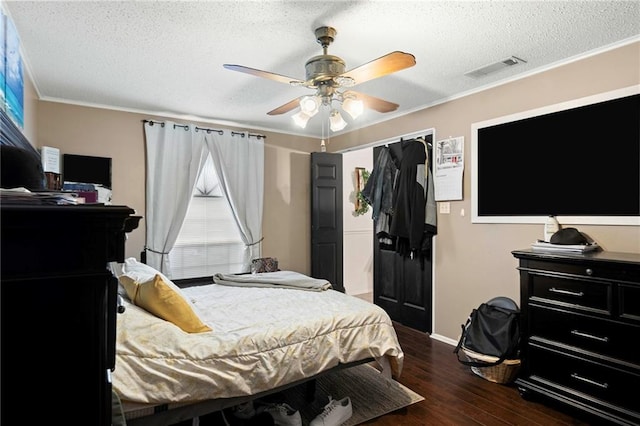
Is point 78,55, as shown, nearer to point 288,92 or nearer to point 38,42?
point 38,42

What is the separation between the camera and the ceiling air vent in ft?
8.67

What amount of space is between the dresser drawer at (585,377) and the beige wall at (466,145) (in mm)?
690

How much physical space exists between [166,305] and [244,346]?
0.49 m

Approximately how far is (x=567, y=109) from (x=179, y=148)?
3767 mm

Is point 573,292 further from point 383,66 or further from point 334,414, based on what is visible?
point 383,66

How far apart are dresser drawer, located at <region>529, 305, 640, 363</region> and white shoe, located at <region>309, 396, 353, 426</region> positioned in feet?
4.50

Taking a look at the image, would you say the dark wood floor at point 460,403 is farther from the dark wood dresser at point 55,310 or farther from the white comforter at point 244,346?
the dark wood dresser at point 55,310

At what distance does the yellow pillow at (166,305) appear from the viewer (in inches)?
75.7

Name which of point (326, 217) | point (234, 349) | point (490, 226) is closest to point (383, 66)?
point (234, 349)

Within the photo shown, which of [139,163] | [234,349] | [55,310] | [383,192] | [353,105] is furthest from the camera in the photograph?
[383,192]

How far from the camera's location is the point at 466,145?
3340 mm

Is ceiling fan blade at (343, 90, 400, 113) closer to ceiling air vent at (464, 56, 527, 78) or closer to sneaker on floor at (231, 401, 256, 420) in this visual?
ceiling air vent at (464, 56, 527, 78)

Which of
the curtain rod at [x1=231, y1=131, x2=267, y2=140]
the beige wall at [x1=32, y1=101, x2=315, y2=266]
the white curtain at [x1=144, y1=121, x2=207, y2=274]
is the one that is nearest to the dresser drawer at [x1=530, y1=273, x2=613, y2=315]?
the beige wall at [x1=32, y1=101, x2=315, y2=266]

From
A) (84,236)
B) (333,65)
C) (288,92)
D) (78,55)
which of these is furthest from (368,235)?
(84,236)
